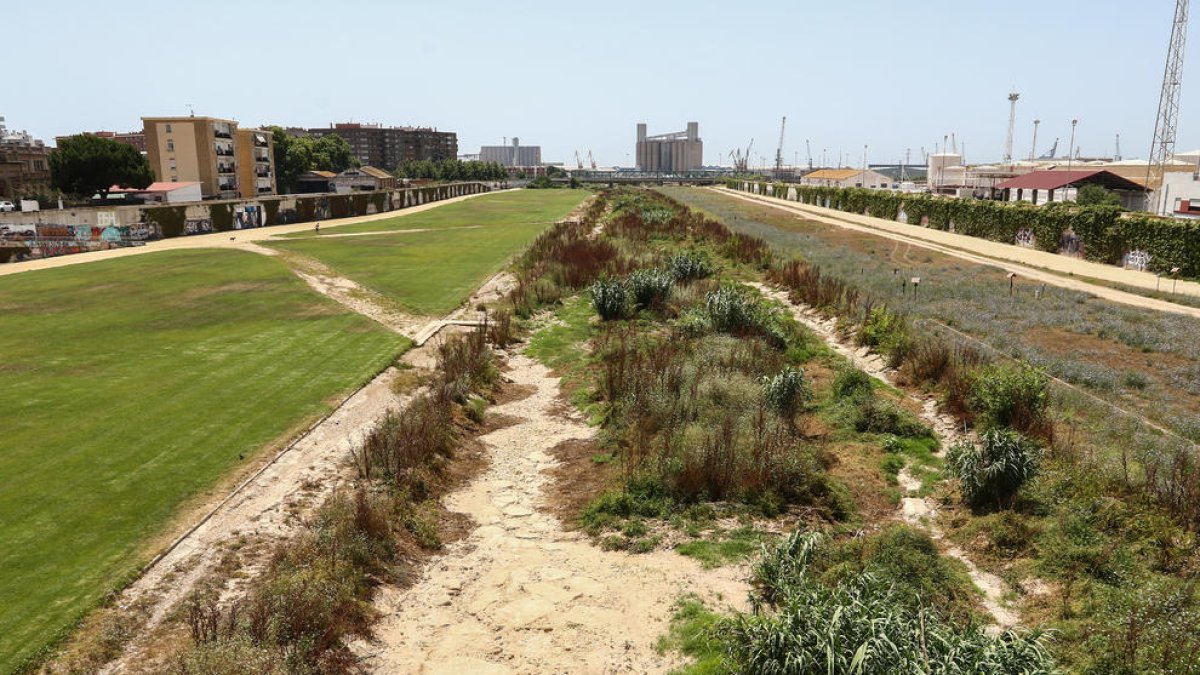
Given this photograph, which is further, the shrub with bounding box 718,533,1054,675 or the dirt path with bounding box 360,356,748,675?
the dirt path with bounding box 360,356,748,675

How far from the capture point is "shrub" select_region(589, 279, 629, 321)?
25.4 metres

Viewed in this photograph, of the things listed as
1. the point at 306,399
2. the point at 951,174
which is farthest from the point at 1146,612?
the point at 951,174

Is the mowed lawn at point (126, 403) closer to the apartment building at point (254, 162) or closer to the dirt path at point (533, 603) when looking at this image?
the dirt path at point (533, 603)

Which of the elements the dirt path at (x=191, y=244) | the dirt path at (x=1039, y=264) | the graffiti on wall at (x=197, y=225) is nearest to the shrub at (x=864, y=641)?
the dirt path at (x=1039, y=264)

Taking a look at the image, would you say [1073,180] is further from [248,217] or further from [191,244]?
[191,244]

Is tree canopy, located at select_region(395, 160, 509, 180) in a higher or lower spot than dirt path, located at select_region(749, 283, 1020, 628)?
higher

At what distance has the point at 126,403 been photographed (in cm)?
1563

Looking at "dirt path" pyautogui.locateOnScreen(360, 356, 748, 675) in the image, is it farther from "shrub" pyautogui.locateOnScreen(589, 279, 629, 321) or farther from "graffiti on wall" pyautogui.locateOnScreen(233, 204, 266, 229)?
"graffiti on wall" pyautogui.locateOnScreen(233, 204, 266, 229)

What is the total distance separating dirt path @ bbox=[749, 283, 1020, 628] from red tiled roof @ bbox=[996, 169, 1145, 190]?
2424 inches

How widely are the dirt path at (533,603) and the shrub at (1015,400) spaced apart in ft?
22.6

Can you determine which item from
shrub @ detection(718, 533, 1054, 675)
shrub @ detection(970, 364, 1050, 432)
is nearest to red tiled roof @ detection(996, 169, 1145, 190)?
shrub @ detection(970, 364, 1050, 432)

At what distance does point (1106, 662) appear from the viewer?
736 centimetres

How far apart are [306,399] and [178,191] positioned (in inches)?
3463

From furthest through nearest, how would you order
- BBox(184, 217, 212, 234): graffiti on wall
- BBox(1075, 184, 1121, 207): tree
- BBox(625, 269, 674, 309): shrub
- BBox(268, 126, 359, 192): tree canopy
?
1. BBox(268, 126, 359, 192): tree canopy
2. BBox(1075, 184, 1121, 207): tree
3. BBox(184, 217, 212, 234): graffiti on wall
4. BBox(625, 269, 674, 309): shrub
